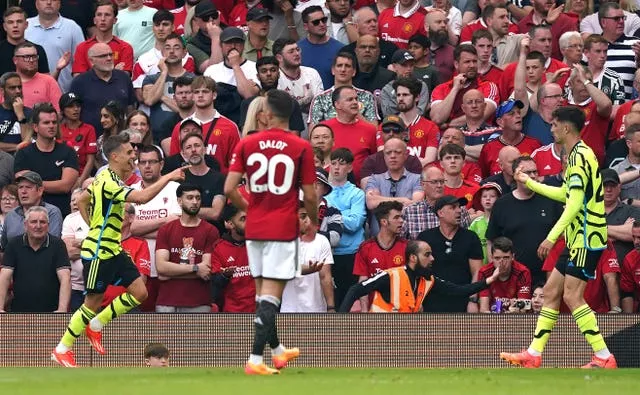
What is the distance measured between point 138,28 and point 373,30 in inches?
139

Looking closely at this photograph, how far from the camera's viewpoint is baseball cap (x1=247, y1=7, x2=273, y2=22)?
20875 millimetres

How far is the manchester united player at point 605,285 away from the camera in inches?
658

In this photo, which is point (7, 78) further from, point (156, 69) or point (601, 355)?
point (601, 355)

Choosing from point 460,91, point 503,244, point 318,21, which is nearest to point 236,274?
point 503,244

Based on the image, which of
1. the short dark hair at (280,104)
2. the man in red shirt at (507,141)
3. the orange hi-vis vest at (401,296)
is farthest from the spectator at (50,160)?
the short dark hair at (280,104)

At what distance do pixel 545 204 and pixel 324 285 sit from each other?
8.86 ft

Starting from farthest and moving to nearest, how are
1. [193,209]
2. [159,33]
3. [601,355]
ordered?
1. [159,33]
2. [193,209]
3. [601,355]

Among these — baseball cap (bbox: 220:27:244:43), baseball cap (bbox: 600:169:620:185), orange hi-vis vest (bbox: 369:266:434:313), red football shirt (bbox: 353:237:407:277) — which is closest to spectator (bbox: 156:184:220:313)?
red football shirt (bbox: 353:237:407:277)

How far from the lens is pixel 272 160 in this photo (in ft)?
40.7

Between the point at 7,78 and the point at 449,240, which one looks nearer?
the point at 449,240

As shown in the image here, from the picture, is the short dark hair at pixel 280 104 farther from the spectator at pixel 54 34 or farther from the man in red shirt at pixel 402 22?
the spectator at pixel 54 34

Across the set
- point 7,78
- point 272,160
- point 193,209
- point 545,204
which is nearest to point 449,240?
point 545,204

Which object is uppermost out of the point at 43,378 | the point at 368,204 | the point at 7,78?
the point at 7,78

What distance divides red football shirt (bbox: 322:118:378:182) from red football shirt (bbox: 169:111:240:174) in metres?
1.18
